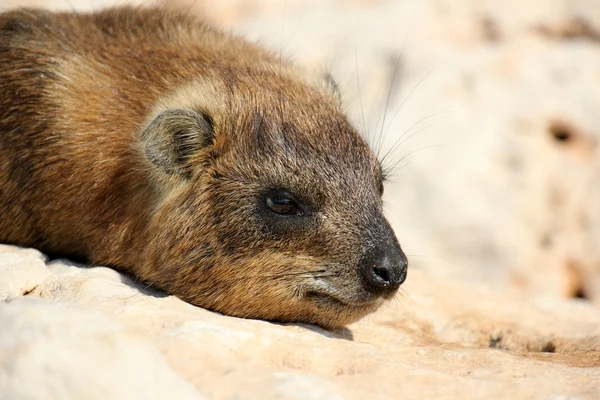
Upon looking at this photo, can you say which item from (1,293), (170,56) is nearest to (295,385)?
(1,293)

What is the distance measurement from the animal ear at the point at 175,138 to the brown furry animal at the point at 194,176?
11mm

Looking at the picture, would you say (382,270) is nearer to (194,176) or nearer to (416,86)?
(194,176)

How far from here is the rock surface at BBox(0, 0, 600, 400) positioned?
4.79 meters

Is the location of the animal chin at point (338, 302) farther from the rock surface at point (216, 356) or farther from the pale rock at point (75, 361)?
the pale rock at point (75, 361)

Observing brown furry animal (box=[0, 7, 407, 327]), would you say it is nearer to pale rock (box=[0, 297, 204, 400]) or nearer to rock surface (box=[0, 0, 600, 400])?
rock surface (box=[0, 0, 600, 400])

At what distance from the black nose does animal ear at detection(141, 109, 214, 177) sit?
1.55 m

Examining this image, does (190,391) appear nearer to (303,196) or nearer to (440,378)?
(440,378)

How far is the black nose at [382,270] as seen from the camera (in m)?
6.29

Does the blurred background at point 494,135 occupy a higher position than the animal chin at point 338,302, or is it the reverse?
the blurred background at point 494,135

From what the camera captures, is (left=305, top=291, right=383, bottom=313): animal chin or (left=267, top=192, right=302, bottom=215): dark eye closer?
(left=305, top=291, right=383, bottom=313): animal chin

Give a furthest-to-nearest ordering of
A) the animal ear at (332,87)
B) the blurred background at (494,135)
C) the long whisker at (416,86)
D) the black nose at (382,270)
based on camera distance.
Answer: the long whisker at (416,86) < the blurred background at (494,135) < the animal ear at (332,87) < the black nose at (382,270)

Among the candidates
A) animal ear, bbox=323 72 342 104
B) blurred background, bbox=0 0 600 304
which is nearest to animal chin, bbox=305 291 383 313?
animal ear, bbox=323 72 342 104

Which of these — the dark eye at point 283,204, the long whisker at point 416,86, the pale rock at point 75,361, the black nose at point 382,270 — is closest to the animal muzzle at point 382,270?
the black nose at point 382,270

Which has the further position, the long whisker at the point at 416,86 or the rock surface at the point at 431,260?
the long whisker at the point at 416,86
